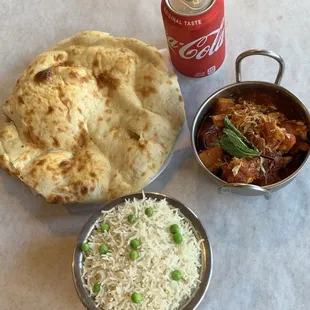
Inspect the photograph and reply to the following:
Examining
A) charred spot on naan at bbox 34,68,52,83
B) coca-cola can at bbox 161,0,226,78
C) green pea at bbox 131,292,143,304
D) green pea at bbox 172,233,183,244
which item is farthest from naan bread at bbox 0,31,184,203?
green pea at bbox 131,292,143,304

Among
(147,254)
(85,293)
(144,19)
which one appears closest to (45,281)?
(85,293)

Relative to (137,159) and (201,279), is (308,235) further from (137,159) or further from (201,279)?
(137,159)

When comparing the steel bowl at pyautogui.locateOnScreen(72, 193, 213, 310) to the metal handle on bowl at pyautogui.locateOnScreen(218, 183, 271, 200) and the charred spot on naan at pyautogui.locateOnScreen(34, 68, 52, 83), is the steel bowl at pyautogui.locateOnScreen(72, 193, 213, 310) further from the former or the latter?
the charred spot on naan at pyautogui.locateOnScreen(34, 68, 52, 83)

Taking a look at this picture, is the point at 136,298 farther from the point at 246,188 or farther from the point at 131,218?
the point at 246,188

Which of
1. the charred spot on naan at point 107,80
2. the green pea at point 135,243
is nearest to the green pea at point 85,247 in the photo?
the green pea at point 135,243

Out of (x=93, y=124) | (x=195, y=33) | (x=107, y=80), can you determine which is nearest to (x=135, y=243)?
(x=93, y=124)

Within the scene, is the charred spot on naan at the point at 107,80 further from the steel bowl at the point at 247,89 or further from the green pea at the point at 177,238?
the green pea at the point at 177,238
